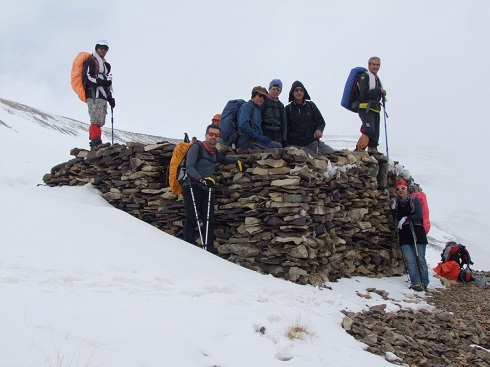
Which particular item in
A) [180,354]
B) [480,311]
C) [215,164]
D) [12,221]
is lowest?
[480,311]

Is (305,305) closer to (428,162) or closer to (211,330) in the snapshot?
(211,330)

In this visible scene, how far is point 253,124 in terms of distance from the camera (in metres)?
9.07

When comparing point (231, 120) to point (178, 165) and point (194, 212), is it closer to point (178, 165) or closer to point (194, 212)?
point (178, 165)

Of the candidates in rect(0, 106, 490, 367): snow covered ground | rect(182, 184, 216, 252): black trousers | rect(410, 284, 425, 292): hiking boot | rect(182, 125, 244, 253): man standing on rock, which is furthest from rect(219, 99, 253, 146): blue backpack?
rect(410, 284, 425, 292): hiking boot

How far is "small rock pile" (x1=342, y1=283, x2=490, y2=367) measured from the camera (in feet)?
16.2

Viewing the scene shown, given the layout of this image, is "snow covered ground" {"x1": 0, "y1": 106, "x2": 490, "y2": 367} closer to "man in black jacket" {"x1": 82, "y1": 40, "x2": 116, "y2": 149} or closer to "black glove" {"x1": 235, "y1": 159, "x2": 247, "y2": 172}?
"black glove" {"x1": 235, "y1": 159, "x2": 247, "y2": 172}

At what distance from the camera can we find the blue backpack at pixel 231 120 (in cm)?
925

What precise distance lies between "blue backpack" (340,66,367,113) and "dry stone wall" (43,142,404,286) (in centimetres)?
123

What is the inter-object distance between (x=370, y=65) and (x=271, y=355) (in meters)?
8.20

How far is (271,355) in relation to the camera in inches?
157

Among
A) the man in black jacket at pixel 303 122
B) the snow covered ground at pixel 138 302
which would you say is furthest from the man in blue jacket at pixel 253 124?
the snow covered ground at pixel 138 302

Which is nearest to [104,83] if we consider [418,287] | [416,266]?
[416,266]

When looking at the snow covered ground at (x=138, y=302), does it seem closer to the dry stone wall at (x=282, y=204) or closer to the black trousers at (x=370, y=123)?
the dry stone wall at (x=282, y=204)

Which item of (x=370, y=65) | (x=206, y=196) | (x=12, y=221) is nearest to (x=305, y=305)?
(x=206, y=196)
